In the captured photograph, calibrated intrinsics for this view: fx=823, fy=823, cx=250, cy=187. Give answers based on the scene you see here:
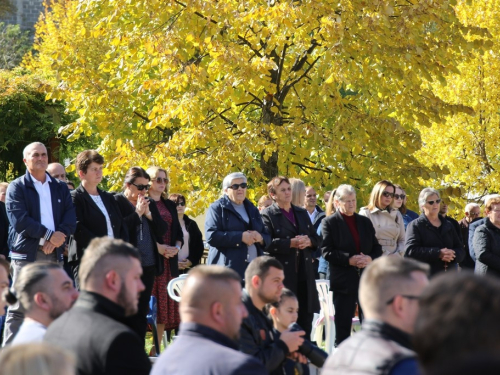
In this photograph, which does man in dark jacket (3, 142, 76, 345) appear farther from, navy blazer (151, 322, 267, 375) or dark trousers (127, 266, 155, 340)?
navy blazer (151, 322, 267, 375)

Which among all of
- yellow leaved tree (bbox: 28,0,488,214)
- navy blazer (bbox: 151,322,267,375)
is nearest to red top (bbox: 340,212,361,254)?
yellow leaved tree (bbox: 28,0,488,214)

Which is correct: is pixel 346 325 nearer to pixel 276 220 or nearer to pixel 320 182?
pixel 276 220

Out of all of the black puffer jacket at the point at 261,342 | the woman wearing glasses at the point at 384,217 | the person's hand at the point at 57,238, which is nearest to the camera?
the black puffer jacket at the point at 261,342

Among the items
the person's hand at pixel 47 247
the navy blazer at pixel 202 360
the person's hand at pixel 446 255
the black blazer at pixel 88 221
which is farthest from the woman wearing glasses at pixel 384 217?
the navy blazer at pixel 202 360

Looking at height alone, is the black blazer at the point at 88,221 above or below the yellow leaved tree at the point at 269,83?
below

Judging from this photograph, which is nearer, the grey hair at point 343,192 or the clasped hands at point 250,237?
the clasped hands at point 250,237

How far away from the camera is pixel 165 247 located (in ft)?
30.8

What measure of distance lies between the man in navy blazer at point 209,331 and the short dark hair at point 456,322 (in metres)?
1.87

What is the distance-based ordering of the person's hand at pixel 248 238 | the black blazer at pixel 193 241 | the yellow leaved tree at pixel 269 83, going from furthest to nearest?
the yellow leaved tree at pixel 269 83 → the black blazer at pixel 193 241 → the person's hand at pixel 248 238

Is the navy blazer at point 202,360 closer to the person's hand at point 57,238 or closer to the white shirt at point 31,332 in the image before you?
the white shirt at point 31,332

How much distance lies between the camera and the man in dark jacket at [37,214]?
7805 mm

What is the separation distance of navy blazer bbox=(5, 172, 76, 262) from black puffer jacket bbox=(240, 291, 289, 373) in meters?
2.85

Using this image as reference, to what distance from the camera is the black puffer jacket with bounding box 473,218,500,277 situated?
10141 mm

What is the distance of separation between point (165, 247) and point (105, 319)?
536 cm
